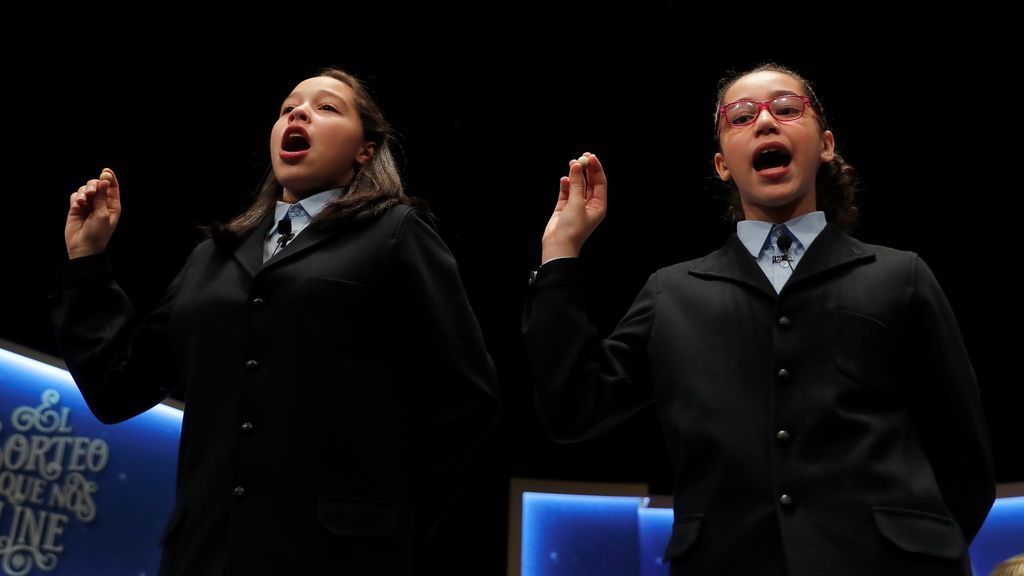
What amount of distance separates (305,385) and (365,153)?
2.11 ft

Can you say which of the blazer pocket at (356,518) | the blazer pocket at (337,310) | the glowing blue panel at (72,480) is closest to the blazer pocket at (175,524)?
the blazer pocket at (356,518)

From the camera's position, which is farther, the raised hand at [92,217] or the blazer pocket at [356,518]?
the raised hand at [92,217]

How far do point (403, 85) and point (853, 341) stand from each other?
3.14 meters

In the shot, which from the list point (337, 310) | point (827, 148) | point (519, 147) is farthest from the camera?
point (519, 147)

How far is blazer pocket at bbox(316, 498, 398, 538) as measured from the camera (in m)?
1.58

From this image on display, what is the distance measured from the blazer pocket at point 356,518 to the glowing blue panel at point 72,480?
7.88 ft

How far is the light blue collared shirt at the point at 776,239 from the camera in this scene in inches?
72.4

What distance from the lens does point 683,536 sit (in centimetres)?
157

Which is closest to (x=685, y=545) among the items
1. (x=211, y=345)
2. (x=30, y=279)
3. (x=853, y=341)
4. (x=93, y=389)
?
(x=853, y=341)

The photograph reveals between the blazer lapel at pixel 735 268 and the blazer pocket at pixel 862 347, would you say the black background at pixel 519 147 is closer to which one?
the blazer lapel at pixel 735 268

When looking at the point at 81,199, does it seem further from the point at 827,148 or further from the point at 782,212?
the point at 827,148

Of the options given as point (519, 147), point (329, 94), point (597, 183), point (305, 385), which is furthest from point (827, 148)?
point (519, 147)

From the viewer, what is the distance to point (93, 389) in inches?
74.9

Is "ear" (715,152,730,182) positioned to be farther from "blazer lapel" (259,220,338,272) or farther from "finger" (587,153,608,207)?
"blazer lapel" (259,220,338,272)
